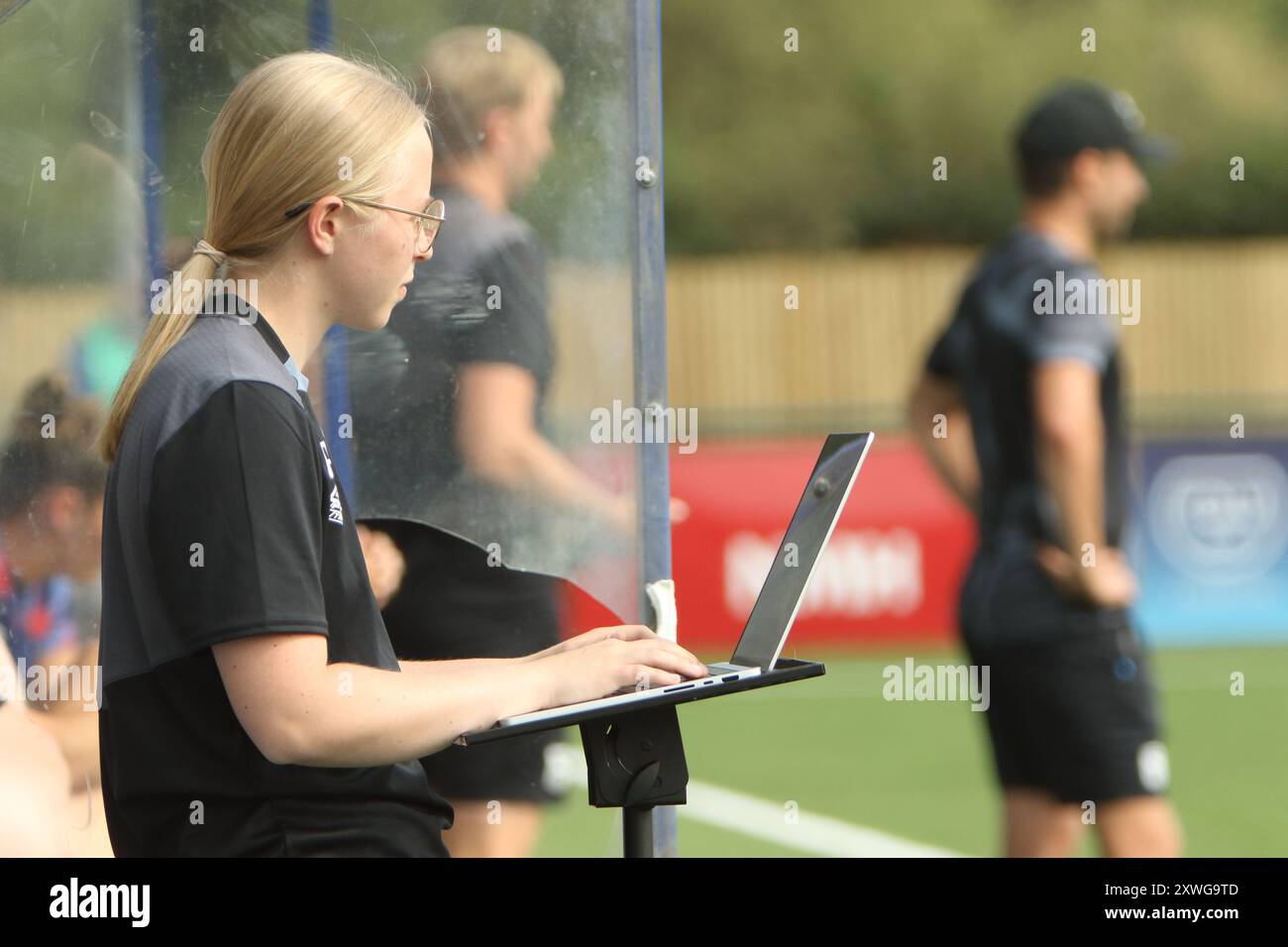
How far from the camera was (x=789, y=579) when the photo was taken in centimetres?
216

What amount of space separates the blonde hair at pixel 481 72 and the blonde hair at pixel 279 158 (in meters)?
0.74

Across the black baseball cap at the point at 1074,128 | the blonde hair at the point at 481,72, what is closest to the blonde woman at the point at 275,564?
the blonde hair at the point at 481,72

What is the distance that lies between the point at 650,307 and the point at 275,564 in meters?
1.05

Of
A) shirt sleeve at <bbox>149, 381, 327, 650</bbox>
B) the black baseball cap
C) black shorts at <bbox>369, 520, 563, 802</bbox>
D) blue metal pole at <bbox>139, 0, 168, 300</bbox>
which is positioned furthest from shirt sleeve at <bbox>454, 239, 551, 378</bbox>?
the black baseball cap

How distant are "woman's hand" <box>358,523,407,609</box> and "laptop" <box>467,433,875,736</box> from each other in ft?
3.35

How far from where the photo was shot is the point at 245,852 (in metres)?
1.95

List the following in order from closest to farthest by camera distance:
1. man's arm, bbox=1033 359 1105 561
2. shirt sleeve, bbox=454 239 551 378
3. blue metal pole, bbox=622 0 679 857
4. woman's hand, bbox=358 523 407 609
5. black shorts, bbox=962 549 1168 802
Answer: blue metal pole, bbox=622 0 679 857 → shirt sleeve, bbox=454 239 551 378 → woman's hand, bbox=358 523 407 609 → black shorts, bbox=962 549 1168 802 → man's arm, bbox=1033 359 1105 561

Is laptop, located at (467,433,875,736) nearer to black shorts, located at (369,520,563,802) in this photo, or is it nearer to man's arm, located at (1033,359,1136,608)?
black shorts, located at (369,520,563,802)

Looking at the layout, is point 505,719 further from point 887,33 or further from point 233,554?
point 887,33

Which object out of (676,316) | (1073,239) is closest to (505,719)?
(1073,239)

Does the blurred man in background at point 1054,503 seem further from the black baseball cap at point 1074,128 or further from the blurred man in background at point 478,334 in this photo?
the blurred man in background at point 478,334

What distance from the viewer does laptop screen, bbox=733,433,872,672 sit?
2.11 metres

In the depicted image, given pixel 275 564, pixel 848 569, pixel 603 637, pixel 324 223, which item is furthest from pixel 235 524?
pixel 848 569
